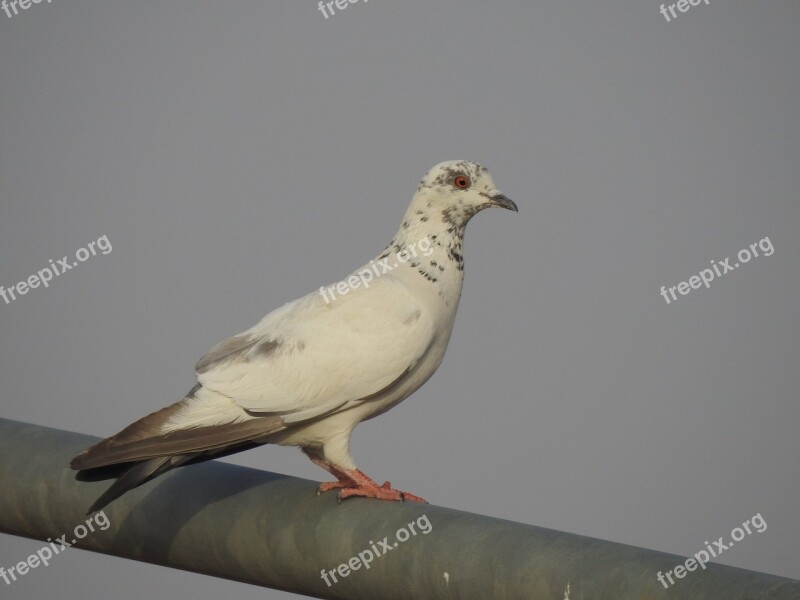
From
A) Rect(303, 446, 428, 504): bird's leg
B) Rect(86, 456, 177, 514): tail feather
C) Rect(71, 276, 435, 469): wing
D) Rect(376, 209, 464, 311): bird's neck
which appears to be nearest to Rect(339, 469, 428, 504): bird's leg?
Rect(303, 446, 428, 504): bird's leg

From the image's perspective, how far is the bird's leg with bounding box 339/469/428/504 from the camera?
6570 mm

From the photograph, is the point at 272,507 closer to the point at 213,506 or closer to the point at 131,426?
the point at 213,506

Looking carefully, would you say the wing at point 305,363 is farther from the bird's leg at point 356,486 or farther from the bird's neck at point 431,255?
the bird's leg at point 356,486

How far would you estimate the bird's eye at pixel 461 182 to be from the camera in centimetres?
839

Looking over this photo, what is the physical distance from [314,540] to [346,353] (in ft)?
7.49

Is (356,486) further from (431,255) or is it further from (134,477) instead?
(431,255)

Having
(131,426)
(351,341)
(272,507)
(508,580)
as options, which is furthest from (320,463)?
(508,580)

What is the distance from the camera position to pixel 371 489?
677 cm

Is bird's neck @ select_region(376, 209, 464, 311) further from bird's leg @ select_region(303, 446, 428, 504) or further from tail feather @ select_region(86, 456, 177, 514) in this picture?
tail feather @ select_region(86, 456, 177, 514)

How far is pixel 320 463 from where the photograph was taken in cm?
801

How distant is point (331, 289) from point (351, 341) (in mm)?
465

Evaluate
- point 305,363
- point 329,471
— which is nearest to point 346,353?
Result: point 305,363

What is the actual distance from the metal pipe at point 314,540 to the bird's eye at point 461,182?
9.44ft

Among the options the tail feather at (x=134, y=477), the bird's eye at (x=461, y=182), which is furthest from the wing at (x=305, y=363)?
the bird's eye at (x=461, y=182)
